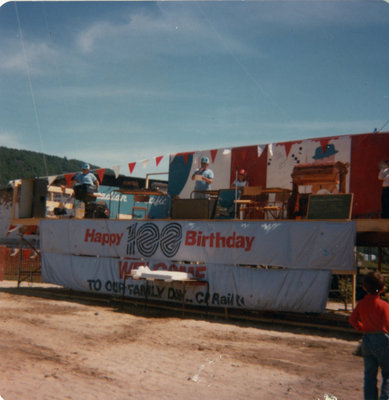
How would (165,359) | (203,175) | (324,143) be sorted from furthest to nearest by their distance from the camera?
(324,143)
(203,175)
(165,359)

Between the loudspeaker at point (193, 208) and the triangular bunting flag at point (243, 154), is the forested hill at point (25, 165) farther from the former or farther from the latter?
the loudspeaker at point (193, 208)

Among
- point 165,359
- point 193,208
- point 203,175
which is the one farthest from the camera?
point 203,175

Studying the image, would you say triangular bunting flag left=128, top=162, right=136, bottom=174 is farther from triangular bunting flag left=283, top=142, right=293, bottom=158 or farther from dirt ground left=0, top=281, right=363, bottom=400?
dirt ground left=0, top=281, right=363, bottom=400

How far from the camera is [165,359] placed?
6809 millimetres

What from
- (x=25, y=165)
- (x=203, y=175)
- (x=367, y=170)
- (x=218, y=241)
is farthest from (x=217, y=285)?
(x=25, y=165)

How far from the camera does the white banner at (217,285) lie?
32.4ft

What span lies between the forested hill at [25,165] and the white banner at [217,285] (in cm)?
3795

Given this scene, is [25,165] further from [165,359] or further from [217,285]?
[165,359]

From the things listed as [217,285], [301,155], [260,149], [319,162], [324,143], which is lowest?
[217,285]

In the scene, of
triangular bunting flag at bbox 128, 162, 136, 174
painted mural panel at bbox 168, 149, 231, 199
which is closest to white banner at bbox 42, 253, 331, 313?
triangular bunting flag at bbox 128, 162, 136, 174

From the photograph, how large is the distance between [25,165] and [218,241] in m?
45.4

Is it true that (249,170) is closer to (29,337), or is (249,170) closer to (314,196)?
(314,196)

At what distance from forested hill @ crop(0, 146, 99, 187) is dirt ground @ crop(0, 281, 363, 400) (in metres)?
42.2

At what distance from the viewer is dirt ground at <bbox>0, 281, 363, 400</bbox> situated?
5.34 metres
